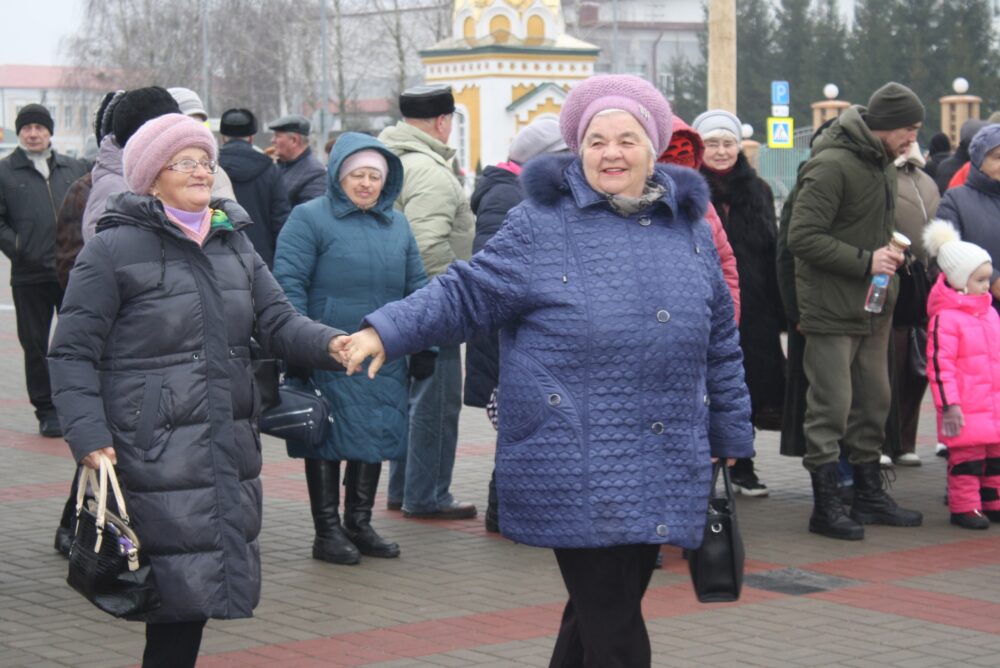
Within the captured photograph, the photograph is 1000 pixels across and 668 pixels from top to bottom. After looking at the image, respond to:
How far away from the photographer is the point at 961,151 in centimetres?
1262

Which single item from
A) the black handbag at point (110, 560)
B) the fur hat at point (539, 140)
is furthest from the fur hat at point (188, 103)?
the black handbag at point (110, 560)

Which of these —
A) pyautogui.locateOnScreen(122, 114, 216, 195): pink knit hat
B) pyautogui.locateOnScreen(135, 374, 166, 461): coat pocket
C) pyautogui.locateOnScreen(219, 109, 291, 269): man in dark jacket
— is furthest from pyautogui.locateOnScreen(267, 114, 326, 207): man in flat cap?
pyautogui.locateOnScreen(135, 374, 166, 461): coat pocket

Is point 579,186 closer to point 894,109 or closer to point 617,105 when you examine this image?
point 617,105

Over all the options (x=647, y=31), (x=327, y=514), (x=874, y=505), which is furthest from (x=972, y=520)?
(x=647, y=31)

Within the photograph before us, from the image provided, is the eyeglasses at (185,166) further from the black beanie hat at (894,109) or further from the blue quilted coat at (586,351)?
the black beanie hat at (894,109)

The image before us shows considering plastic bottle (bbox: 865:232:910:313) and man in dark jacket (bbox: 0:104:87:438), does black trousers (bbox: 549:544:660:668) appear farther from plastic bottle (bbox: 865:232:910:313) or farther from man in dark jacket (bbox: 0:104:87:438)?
man in dark jacket (bbox: 0:104:87:438)

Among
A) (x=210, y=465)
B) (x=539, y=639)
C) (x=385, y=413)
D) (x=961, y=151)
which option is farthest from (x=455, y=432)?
(x=961, y=151)

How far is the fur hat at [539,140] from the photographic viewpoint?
7992 mm

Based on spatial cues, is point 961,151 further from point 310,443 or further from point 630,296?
point 630,296

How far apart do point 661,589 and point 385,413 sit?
141 centimetres

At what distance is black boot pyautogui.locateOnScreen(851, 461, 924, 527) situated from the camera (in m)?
8.52

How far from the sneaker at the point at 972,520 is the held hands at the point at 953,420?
16.0 inches

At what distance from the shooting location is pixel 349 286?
754 cm

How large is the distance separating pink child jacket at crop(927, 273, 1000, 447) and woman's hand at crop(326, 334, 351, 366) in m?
4.37
